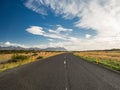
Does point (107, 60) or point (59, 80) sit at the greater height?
point (107, 60)

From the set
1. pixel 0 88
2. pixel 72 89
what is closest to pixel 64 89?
pixel 72 89

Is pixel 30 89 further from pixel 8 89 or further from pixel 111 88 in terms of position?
pixel 111 88

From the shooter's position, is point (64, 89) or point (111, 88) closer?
point (64, 89)

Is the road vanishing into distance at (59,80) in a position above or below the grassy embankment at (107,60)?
below

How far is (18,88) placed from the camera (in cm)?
774

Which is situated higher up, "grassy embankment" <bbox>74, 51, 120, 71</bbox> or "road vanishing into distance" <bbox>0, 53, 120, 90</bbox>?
"grassy embankment" <bbox>74, 51, 120, 71</bbox>

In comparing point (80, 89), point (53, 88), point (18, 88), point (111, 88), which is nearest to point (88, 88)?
point (80, 89)

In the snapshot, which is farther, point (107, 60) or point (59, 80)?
point (107, 60)

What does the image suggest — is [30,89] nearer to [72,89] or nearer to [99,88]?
[72,89]

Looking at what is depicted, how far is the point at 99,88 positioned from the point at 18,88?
13.5 ft

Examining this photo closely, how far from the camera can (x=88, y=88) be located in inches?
305

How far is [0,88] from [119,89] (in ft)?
19.6

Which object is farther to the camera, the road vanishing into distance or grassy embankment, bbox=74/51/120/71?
grassy embankment, bbox=74/51/120/71

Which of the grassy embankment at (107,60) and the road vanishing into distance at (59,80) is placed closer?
the road vanishing into distance at (59,80)
